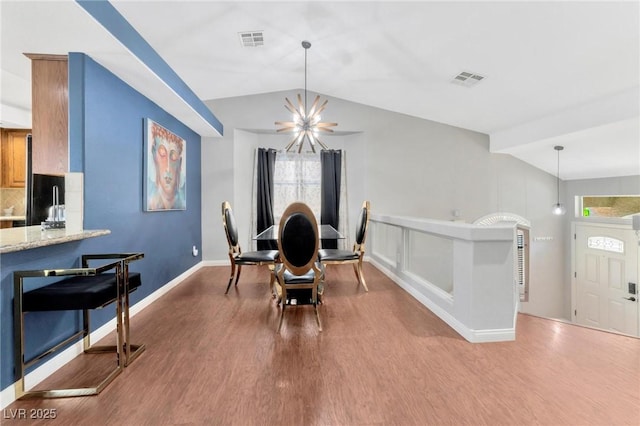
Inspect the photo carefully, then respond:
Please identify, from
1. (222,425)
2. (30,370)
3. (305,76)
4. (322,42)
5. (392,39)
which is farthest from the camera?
(305,76)

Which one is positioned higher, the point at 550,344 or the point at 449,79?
the point at 449,79

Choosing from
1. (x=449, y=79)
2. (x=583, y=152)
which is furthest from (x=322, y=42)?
(x=583, y=152)

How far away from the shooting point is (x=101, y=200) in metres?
2.36

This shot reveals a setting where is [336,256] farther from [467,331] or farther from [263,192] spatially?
[263,192]

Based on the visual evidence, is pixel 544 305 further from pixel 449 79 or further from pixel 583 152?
pixel 449 79

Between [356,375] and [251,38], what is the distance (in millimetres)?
3664

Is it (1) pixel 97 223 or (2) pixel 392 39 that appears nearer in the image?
(1) pixel 97 223

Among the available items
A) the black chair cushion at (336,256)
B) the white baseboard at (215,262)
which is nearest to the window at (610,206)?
the black chair cushion at (336,256)

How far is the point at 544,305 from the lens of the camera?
5953 millimetres

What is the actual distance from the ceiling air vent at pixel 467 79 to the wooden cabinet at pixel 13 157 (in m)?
5.95

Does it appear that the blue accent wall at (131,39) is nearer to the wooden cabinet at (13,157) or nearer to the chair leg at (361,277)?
the wooden cabinet at (13,157)

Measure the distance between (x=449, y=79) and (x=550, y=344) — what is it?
345 cm

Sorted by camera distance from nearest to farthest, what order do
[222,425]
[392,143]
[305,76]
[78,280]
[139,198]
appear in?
[222,425], [78,280], [139,198], [305,76], [392,143]

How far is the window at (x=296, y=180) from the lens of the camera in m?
Result: 5.60
